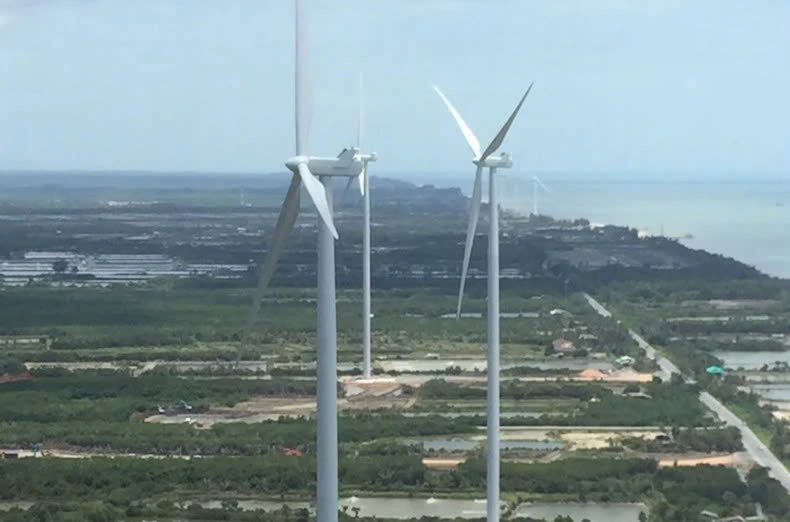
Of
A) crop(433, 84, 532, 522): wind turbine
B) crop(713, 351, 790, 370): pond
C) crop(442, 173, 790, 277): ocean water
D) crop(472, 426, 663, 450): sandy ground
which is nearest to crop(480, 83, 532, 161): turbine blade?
crop(433, 84, 532, 522): wind turbine

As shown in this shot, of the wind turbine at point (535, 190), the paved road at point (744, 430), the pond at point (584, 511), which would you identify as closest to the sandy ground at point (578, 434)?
the paved road at point (744, 430)

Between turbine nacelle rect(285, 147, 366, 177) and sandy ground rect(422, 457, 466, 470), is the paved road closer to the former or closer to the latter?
sandy ground rect(422, 457, 466, 470)

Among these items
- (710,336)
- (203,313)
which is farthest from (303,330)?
(710,336)

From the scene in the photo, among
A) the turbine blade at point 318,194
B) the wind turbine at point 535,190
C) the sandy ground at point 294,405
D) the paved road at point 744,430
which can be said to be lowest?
the sandy ground at point 294,405

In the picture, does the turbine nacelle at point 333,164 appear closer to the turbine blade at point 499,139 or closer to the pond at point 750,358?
the turbine blade at point 499,139

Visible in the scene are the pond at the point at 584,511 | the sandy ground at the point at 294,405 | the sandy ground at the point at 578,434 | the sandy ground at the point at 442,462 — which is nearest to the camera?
the pond at the point at 584,511

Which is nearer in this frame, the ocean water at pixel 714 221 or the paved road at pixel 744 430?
the paved road at pixel 744 430

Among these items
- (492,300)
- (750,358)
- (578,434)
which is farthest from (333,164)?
(750,358)
